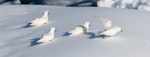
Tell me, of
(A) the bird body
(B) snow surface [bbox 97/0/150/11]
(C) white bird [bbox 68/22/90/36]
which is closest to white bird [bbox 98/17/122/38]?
(A) the bird body

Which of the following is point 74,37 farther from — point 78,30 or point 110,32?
point 110,32

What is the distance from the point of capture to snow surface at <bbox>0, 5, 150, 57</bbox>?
5336 millimetres

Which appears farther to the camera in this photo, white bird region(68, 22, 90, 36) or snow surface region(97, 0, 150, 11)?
snow surface region(97, 0, 150, 11)

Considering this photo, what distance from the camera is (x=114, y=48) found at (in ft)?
17.5

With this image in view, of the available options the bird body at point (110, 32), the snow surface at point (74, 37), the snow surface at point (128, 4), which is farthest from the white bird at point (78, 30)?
the snow surface at point (128, 4)

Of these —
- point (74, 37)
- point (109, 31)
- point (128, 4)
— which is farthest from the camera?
point (128, 4)

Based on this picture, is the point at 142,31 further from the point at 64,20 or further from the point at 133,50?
the point at 64,20

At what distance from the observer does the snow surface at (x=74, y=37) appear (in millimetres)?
5336

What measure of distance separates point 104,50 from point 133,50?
0.28 metres

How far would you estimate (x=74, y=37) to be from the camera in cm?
585

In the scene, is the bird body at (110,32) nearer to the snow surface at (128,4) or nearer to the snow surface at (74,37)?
the snow surface at (74,37)

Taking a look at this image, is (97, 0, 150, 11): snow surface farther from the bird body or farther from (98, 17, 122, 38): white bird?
the bird body

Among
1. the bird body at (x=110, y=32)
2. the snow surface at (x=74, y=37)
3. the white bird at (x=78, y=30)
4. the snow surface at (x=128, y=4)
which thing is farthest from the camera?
the snow surface at (x=128, y=4)

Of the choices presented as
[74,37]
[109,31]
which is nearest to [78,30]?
[74,37]
